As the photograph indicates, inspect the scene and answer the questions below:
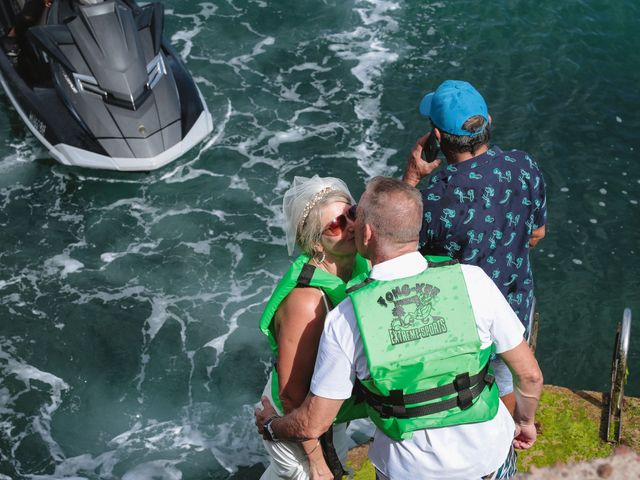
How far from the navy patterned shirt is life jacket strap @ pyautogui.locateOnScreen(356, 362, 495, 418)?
74 centimetres

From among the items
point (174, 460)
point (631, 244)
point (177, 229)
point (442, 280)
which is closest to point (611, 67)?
point (631, 244)

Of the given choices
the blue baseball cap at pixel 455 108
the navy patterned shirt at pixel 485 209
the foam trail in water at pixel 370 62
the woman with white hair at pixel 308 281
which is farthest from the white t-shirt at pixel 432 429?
the foam trail in water at pixel 370 62

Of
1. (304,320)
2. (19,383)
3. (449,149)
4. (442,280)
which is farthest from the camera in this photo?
(19,383)

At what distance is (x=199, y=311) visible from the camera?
25.7ft

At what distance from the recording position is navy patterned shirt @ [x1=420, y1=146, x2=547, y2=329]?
11.3 feet

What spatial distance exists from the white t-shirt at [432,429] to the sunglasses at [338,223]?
373mm

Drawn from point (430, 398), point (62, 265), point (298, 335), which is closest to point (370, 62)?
point (62, 265)

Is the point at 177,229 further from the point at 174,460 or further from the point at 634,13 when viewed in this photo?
the point at 634,13

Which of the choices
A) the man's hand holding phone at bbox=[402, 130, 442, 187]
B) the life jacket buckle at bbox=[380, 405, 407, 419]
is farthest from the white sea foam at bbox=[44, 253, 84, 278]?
the life jacket buckle at bbox=[380, 405, 407, 419]

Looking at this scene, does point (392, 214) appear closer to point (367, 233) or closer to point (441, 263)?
point (367, 233)

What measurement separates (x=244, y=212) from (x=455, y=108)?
566cm

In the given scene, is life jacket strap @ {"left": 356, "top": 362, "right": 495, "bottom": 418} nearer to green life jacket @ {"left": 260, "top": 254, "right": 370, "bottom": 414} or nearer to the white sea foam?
green life jacket @ {"left": 260, "top": 254, "right": 370, "bottom": 414}

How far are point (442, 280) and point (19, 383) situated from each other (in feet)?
17.4

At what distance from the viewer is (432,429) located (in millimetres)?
2934
